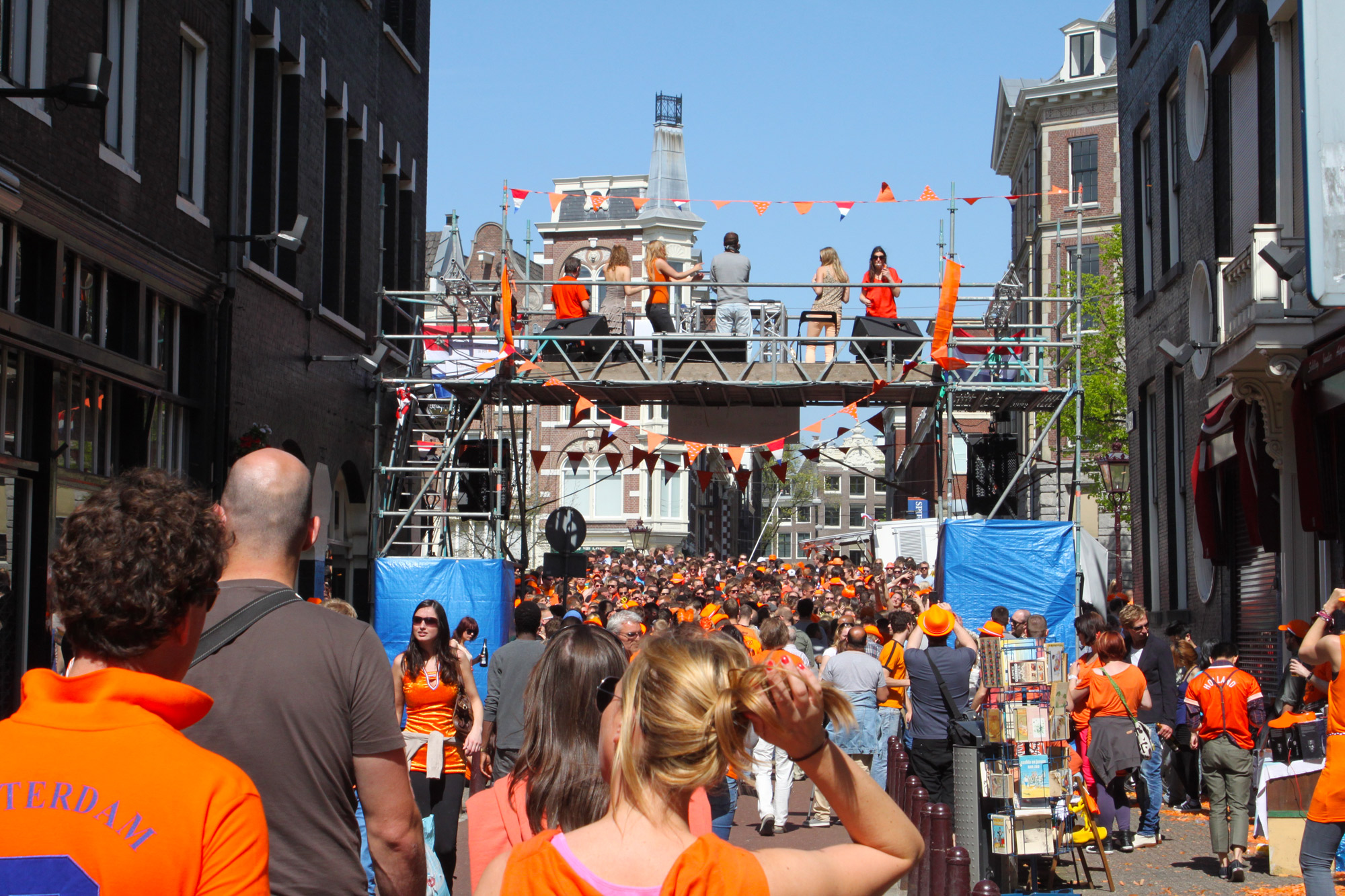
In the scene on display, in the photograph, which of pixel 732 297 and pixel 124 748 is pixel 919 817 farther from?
pixel 732 297

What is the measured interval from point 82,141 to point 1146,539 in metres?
14.4

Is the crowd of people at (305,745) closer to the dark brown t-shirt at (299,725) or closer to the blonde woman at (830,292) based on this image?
the dark brown t-shirt at (299,725)

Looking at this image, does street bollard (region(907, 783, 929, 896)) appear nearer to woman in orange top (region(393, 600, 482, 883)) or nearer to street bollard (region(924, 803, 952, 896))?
street bollard (region(924, 803, 952, 896))

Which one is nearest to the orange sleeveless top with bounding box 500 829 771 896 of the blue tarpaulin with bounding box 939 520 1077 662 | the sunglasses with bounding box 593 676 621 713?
the sunglasses with bounding box 593 676 621 713

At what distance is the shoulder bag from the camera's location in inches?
399

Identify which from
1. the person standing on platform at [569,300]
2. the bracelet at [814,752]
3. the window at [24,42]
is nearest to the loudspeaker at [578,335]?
the person standing on platform at [569,300]

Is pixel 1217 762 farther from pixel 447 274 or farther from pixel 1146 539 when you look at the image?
pixel 447 274

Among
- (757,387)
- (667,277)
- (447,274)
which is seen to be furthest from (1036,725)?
(447,274)

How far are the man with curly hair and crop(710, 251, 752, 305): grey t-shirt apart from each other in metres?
15.7

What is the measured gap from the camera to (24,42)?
991 cm

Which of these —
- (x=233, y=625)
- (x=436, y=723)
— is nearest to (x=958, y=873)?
(x=233, y=625)

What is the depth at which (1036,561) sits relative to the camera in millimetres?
15305

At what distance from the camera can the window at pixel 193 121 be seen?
13086 millimetres

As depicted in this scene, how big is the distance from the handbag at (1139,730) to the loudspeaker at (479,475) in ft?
31.3
